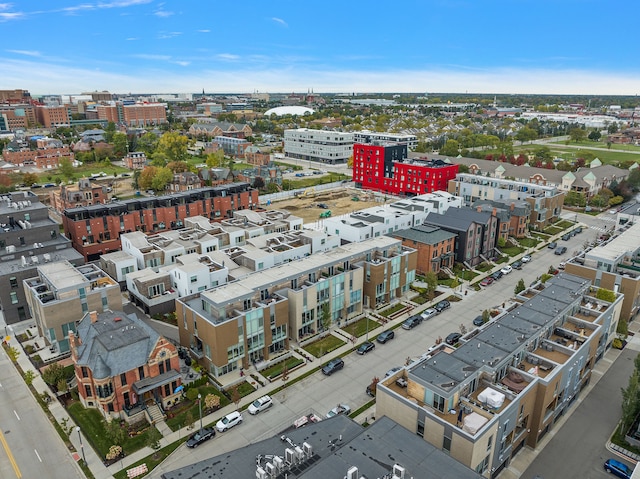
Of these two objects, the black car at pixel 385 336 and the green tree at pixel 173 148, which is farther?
the green tree at pixel 173 148

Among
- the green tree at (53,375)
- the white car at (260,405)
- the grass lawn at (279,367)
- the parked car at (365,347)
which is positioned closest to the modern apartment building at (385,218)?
the parked car at (365,347)

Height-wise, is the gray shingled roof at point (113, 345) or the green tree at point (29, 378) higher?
the gray shingled roof at point (113, 345)

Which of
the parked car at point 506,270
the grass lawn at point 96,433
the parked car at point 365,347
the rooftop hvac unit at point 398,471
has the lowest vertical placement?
the grass lawn at point 96,433

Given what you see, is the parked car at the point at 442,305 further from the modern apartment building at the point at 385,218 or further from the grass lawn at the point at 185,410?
the grass lawn at the point at 185,410

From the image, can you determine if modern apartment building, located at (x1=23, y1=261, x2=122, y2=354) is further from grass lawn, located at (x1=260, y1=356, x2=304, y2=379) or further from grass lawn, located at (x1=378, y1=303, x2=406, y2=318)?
grass lawn, located at (x1=378, y1=303, x2=406, y2=318)

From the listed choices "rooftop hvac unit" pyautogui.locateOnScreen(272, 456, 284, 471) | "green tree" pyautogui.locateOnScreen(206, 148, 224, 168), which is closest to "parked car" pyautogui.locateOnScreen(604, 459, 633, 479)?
"rooftop hvac unit" pyautogui.locateOnScreen(272, 456, 284, 471)

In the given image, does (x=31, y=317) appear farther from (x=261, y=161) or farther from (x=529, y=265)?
(x=261, y=161)

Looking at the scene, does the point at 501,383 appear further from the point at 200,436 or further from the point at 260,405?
the point at 200,436
